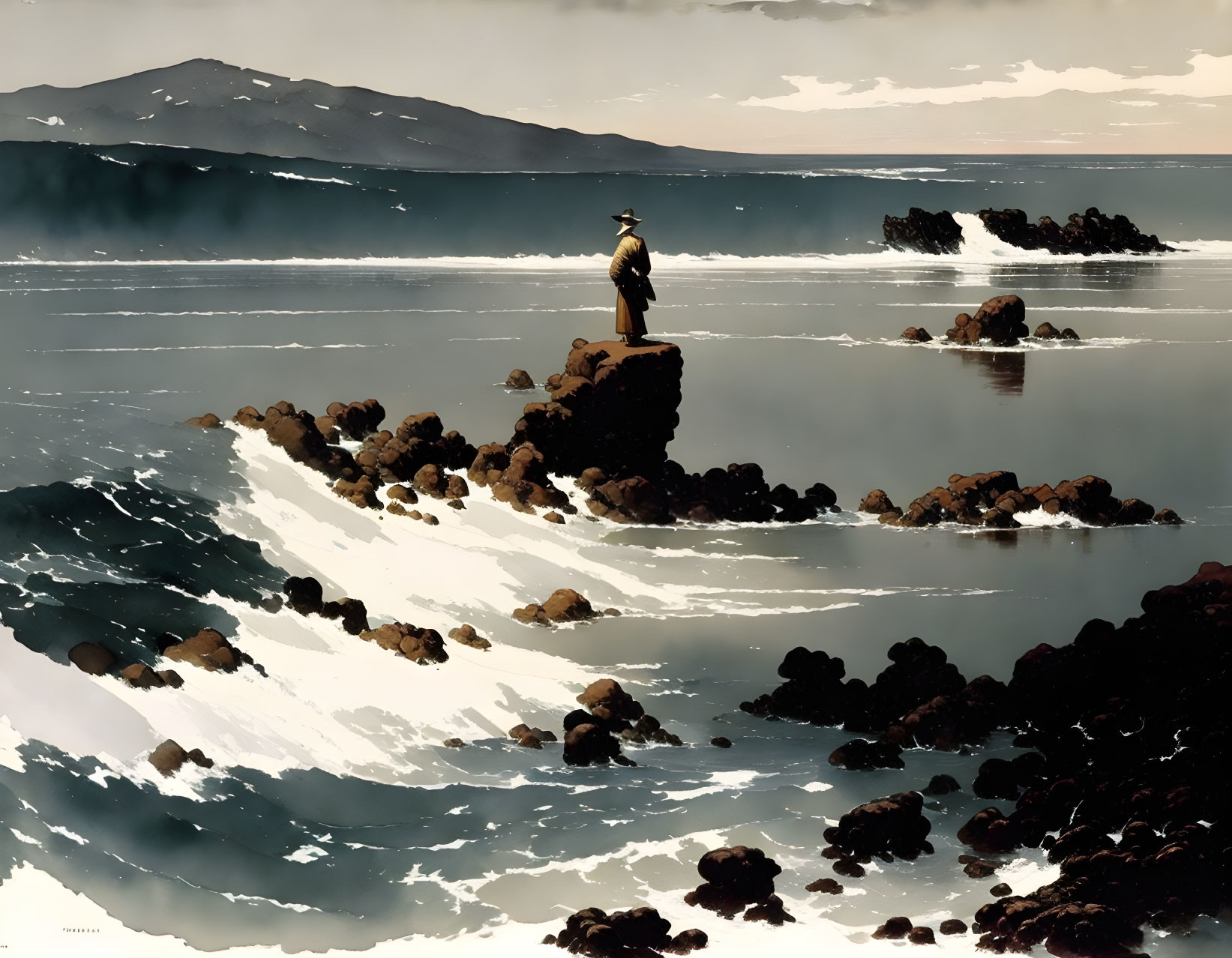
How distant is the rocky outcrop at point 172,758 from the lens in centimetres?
721

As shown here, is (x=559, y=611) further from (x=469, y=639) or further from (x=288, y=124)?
A: (x=288, y=124)

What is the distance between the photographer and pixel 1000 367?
15375mm

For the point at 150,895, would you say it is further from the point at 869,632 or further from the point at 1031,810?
the point at 869,632

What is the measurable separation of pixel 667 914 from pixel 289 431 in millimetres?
5880

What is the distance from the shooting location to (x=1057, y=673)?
869 cm

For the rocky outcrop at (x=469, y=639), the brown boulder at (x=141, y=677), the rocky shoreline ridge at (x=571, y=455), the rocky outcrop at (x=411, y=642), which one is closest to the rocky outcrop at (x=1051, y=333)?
the rocky shoreline ridge at (x=571, y=455)

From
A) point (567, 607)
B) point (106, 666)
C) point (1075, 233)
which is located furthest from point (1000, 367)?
point (106, 666)

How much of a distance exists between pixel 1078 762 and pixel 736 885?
6.91 ft

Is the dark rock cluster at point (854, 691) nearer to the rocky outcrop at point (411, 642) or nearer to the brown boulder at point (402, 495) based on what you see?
the rocky outcrop at point (411, 642)

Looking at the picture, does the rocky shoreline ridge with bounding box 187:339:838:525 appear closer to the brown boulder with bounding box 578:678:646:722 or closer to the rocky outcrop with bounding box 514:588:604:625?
the rocky outcrop with bounding box 514:588:604:625

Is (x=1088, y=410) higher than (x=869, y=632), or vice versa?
(x=1088, y=410)

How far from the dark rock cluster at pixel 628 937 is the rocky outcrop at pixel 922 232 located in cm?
980

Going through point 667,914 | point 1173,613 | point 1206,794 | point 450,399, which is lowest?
point 667,914

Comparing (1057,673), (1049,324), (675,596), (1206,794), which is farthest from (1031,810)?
(1049,324)
